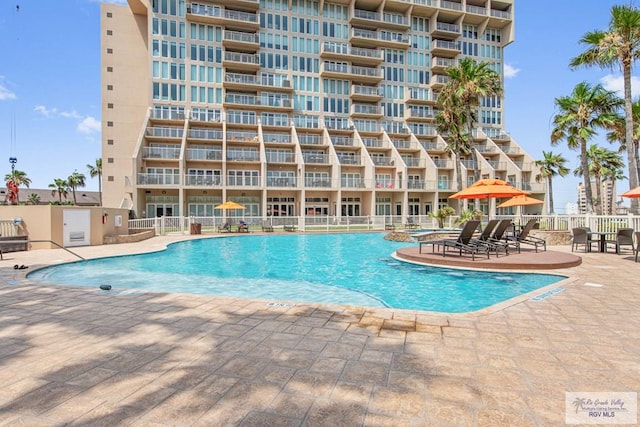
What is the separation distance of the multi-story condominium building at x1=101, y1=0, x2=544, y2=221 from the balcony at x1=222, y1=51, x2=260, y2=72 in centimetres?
19

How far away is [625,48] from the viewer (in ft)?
51.2

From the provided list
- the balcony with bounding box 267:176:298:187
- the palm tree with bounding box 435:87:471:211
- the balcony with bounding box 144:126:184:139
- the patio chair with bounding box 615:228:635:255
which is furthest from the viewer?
the balcony with bounding box 267:176:298:187

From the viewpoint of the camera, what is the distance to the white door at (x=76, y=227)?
1417 centimetres

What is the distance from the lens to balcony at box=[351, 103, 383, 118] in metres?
37.3

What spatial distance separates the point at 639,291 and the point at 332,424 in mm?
6714

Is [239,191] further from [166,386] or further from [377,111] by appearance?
[166,386]

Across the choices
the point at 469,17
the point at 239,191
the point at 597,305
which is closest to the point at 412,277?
the point at 597,305

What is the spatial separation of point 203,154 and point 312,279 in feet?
84.7

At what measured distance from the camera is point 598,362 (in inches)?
122

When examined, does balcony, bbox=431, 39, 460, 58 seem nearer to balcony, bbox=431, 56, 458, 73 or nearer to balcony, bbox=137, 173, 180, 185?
balcony, bbox=431, 56, 458, 73

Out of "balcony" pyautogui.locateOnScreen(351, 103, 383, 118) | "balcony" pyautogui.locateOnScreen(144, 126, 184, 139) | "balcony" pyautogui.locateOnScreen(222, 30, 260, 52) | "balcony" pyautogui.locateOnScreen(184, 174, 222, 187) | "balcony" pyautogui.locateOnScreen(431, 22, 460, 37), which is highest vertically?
"balcony" pyautogui.locateOnScreen(431, 22, 460, 37)

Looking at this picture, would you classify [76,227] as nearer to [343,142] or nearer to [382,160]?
[343,142]

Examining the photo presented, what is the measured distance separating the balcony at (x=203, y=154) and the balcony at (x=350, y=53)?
16.2m

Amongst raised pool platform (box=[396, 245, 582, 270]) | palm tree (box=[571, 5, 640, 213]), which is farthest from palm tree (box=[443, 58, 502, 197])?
raised pool platform (box=[396, 245, 582, 270])
